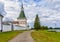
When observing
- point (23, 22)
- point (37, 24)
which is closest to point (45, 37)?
point (37, 24)

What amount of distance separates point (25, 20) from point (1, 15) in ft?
193

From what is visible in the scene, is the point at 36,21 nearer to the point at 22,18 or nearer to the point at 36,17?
the point at 36,17

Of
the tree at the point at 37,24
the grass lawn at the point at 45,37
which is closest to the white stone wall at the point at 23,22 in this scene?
the tree at the point at 37,24

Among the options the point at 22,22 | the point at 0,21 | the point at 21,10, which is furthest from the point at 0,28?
the point at 21,10

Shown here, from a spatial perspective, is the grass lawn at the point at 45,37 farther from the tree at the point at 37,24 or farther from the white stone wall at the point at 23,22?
the white stone wall at the point at 23,22

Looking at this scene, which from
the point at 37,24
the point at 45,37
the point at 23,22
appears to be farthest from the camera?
the point at 23,22

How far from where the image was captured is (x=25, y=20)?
10975cm

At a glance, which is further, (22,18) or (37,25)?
(22,18)

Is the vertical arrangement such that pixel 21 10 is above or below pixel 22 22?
above

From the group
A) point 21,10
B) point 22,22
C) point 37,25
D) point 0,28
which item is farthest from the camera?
point 21,10

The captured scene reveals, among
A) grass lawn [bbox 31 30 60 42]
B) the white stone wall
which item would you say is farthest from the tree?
grass lawn [bbox 31 30 60 42]

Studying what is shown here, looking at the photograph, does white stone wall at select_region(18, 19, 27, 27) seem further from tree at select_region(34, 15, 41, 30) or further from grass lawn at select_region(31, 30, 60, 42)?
grass lawn at select_region(31, 30, 60, 42)

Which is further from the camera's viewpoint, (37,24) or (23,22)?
(23,22)

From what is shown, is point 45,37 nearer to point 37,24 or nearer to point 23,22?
point 37,24
